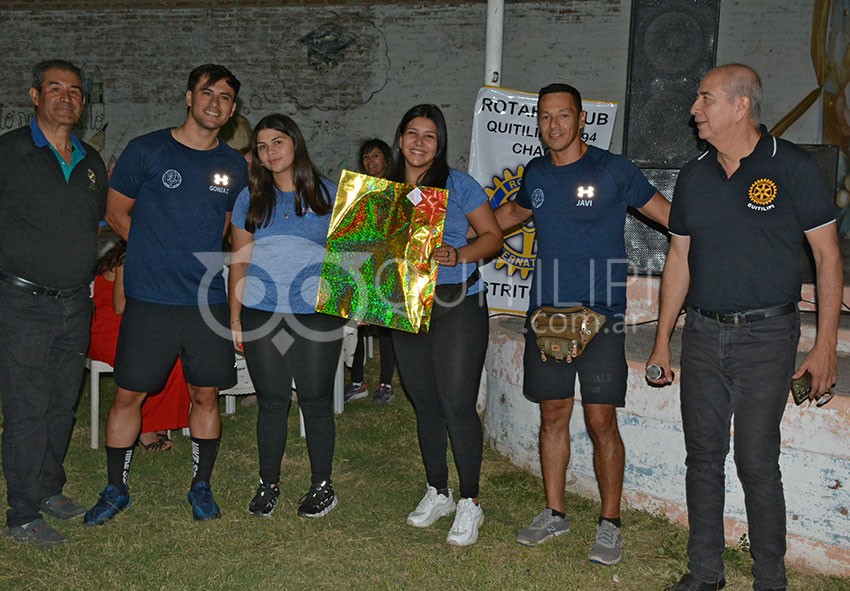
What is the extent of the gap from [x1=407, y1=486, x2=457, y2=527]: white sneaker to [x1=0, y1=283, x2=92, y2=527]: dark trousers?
176 cm

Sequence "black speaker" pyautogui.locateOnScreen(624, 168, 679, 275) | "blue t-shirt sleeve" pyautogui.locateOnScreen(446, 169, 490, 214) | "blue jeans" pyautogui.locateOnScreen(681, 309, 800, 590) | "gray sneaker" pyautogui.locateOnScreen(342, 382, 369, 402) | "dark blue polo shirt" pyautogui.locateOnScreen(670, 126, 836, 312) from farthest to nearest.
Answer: "gray sneaker" pyautogui.locateOnScreen(342, 382, 369, 402) < "black speaker" pyautogui.locateOnScreen(624, 168, 679, 275) < "blue t-shirt sleeve" pyautogui.locateOnScreen(446, 169, 490, 214) < "blue jeans" pyautogui.locateOnScreen(681, 309, 800, 590) < "dark blue polo shirt" pyautogui.locateOnScreen(670, 126, 836, 312)

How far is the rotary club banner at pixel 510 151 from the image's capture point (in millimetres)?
5797

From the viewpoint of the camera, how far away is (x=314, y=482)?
4.16 metres

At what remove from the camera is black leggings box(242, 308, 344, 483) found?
3.85m

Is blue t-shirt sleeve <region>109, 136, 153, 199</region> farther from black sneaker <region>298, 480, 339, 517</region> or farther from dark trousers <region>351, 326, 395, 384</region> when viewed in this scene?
dark trousers <region>351, 326, 395, 384</region>

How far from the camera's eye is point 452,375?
12.2ft

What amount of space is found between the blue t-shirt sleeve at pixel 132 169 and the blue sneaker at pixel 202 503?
1467mm

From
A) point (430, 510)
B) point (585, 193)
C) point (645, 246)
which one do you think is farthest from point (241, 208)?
point (645, 246)

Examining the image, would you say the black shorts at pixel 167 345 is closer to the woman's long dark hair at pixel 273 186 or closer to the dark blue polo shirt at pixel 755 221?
the woman's long dark hair at pixel 273 186

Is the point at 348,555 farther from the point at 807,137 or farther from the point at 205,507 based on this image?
the point at 807,137

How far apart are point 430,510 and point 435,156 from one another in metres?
1.70

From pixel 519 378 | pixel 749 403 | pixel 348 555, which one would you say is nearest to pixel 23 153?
pixel 348 555

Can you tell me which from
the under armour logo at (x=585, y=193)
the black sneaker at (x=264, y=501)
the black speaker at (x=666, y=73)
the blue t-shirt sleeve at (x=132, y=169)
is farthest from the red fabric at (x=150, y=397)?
the black speaker at (x=666, y=73)

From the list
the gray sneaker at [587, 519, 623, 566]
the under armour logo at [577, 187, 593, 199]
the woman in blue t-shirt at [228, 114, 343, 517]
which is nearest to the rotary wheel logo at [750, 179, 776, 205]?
the under armour logo at [577, 187, 593, 199]
